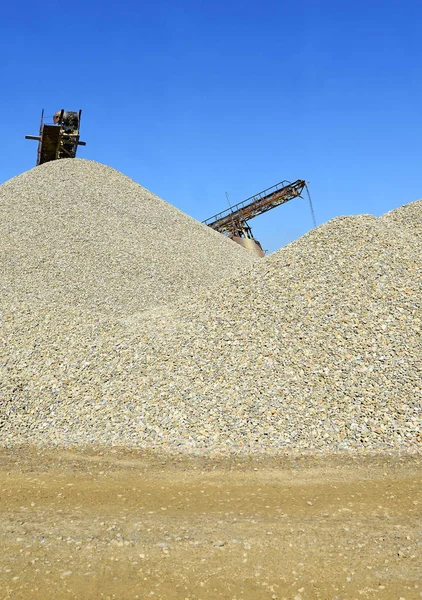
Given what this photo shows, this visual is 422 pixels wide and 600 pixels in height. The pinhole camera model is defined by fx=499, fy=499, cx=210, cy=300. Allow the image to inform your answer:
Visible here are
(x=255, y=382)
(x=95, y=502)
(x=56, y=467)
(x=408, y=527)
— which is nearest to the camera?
(x=408, y=527)

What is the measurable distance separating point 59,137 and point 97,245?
11.2 m

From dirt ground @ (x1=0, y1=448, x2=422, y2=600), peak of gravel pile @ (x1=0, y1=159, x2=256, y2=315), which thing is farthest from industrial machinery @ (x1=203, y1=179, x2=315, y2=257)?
dirt ground @ (x1=0, y1=448, x2=422, y2=600)

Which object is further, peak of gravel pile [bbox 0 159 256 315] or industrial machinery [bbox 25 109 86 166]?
industrial machinery [bbox 25 109 86 166]

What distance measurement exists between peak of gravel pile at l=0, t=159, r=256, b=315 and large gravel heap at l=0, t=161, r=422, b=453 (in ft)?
2.28

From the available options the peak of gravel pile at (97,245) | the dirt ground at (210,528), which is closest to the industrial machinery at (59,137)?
the peak of gravel pile at (97,245)

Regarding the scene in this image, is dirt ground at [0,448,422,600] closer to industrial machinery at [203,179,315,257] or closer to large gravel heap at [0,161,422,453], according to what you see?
large gravel heap at [0,161,422,453]

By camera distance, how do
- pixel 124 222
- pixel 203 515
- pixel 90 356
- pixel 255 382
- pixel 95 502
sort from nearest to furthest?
pixel 203 515, pixel 95 502, pixel 255 382, pixel 90 356, pixel 124 222

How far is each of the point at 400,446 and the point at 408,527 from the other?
8.16 feet

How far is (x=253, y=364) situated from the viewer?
10.4 metres

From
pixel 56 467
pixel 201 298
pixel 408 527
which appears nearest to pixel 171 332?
pixel 201 298

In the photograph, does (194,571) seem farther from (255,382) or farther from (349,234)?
(349,234)

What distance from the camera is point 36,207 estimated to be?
2319cm

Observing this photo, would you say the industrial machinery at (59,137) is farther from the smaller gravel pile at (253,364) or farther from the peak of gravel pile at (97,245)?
the smaller gravel pile at (253,364)

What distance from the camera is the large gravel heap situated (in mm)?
8922
